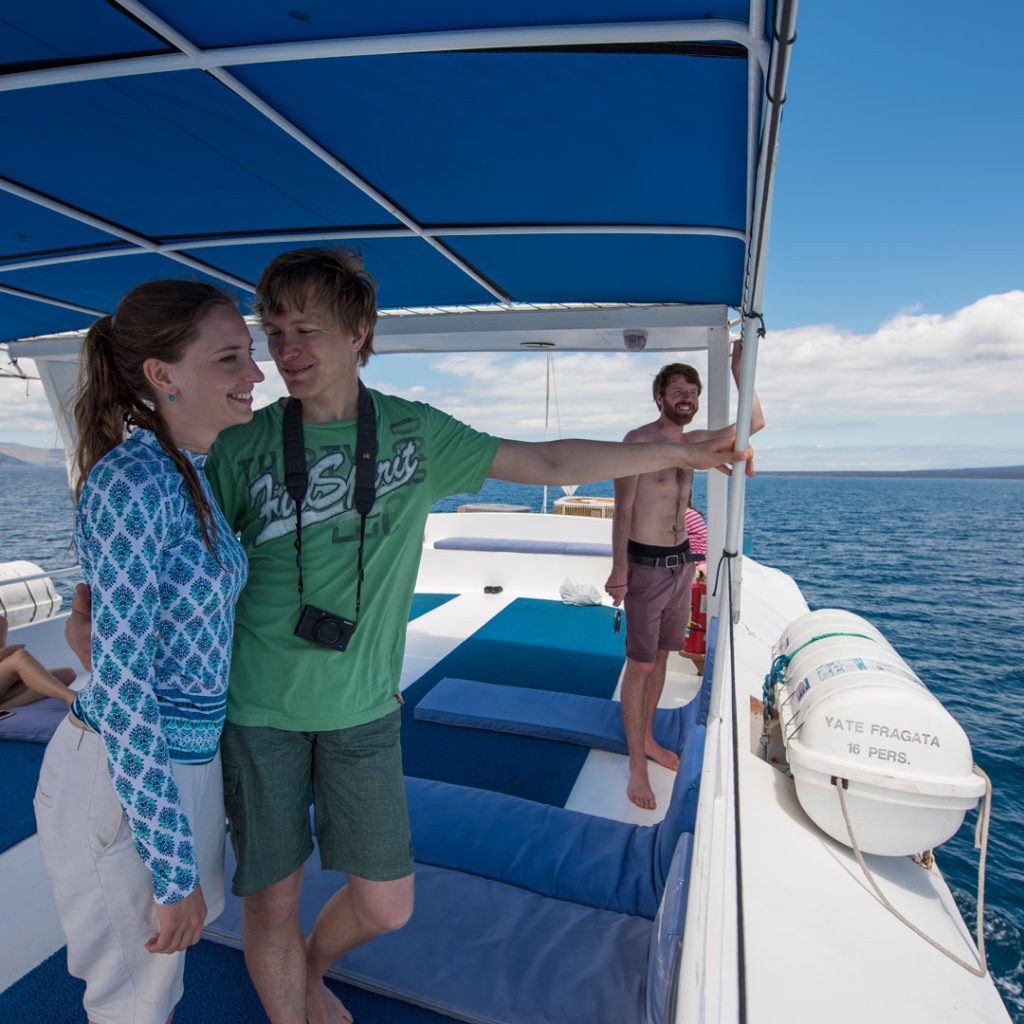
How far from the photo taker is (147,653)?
3.82ft

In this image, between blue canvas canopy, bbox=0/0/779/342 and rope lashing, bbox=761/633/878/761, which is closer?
blue canvas canopy, bbox=0/0/779/342

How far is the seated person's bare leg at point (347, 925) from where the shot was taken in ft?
5.37

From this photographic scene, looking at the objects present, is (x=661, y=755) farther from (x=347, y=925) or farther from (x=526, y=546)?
(x=526, y=546)

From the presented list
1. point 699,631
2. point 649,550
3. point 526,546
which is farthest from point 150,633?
point 526,546

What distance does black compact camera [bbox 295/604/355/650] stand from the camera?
147 cm

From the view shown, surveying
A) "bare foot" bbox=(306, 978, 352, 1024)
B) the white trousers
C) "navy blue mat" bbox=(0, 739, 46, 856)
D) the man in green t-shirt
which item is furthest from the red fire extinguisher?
the white trousers

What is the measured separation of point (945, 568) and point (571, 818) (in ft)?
96.2

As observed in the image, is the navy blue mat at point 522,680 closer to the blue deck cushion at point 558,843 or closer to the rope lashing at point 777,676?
the blue deck cushion at point 558,843

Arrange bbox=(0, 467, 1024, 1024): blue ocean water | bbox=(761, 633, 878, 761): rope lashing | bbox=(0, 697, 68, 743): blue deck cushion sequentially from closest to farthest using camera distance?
bbox=(761, 633, 878, 761): rope lashing, bbox=(0, 697, 68, 743): blue deck cushion, bbox=(0, 467, 1024, 1024): blue ocean water

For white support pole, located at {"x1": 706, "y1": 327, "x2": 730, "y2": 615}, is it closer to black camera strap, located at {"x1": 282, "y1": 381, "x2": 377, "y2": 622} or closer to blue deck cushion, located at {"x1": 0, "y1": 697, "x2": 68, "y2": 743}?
black camera strap, located at {"x1": 282, "y1": 381, "x2": 377, "y2": 622}

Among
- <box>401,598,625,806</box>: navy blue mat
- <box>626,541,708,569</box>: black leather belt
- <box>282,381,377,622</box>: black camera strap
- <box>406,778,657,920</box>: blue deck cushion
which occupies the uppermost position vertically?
<box>282,381,377,622</box>: black camera strap

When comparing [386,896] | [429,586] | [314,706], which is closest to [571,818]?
[386,896]

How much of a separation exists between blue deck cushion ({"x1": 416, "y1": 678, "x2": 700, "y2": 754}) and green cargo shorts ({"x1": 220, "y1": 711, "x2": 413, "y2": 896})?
2373mm

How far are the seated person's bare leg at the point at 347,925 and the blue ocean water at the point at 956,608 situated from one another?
108 cm
